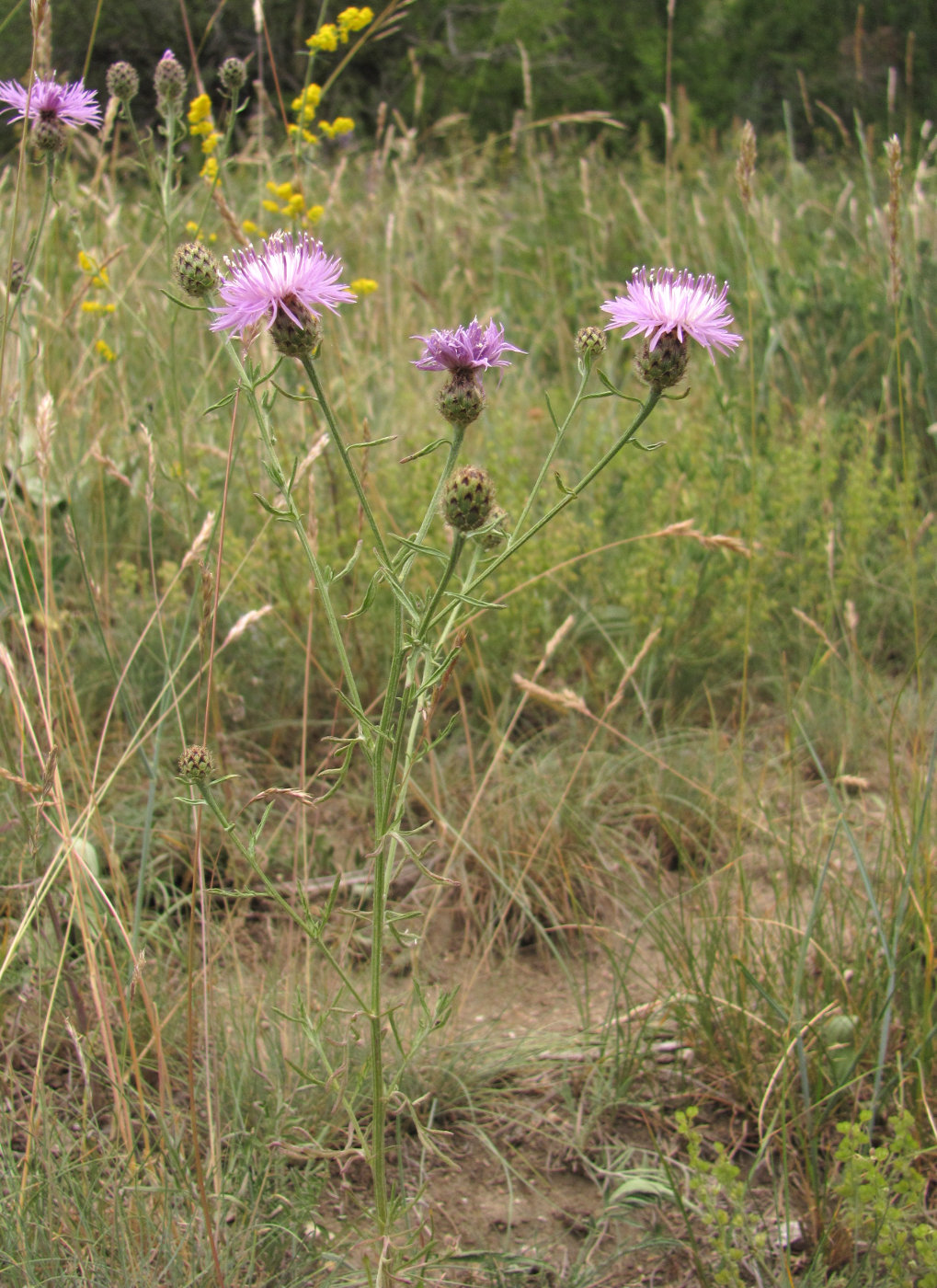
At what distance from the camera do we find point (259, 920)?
1.90 m

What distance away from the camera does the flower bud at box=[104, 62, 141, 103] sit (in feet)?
6.75

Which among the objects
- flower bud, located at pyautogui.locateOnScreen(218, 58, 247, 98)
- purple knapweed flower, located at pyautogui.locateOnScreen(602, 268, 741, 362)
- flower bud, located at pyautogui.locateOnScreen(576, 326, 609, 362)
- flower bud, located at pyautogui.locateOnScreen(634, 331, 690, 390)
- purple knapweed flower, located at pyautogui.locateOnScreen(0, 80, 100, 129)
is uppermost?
flower bud, located at pyautogui.locateOnScreen(218, 58, 247, 98)

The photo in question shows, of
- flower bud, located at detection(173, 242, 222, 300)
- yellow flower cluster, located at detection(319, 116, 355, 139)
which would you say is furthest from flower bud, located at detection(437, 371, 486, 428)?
yellow flower cluster, located at detection(319, 116, 355, 139)

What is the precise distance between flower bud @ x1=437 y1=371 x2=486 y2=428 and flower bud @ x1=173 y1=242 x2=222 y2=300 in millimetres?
283

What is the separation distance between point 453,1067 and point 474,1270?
31 centimetres

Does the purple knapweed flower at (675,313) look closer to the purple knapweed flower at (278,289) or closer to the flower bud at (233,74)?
the purple knapweed flower at (278,289)

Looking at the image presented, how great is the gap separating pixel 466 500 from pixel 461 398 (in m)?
0.11

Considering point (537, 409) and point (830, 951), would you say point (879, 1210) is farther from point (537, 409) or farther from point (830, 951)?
point (537, 409)

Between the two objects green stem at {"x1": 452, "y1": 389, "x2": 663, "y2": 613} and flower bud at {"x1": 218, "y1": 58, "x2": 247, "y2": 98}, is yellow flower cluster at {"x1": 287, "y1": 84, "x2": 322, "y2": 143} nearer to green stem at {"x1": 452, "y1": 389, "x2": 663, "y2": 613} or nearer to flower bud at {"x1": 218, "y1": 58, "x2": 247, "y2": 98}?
flower bud at {"x1": 218, "y1": 58, "x2": 247, "y2": 98}

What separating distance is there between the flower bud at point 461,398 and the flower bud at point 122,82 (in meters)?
1.43

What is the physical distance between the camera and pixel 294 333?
1.00 meters

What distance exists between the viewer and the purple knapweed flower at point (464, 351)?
1.03 meters

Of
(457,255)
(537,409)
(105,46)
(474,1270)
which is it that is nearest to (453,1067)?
(474,1270)

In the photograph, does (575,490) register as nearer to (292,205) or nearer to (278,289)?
(278,289)
